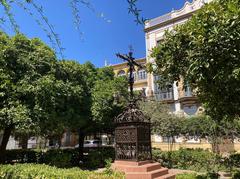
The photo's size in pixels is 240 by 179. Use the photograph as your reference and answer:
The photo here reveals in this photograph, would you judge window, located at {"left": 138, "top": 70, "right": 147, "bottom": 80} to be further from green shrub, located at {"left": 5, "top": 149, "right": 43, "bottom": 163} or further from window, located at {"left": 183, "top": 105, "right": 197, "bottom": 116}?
green shrub, located at {"left": 5, "top": 149, "right": 43, "bottom": 163}

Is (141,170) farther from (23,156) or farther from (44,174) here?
(23,156)

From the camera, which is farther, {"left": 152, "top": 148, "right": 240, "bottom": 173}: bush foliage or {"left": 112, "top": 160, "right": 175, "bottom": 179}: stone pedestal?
{"left": 152, "top": 148, "right": 240, "bottom": 173}: bush foliage

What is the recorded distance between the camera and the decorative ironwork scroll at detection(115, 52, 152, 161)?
11.9m

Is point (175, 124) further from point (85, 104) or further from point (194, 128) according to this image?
point (85, 104)

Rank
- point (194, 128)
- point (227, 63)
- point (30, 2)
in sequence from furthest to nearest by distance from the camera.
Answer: point (194, 128)
point (227, 63)
point (30, 2)

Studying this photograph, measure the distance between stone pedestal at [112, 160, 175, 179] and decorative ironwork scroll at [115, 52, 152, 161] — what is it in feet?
0.96

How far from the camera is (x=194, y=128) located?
22.6 meters

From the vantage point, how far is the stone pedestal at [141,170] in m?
10.6

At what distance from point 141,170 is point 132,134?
6.07ft

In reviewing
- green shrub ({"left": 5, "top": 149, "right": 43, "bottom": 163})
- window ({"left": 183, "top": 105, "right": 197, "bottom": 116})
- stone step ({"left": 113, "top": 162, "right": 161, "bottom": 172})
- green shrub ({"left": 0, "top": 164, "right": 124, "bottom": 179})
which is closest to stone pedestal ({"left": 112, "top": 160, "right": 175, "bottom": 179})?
stone step ({"left": 113, "top": 162, "right": 161, "bottom": 172})

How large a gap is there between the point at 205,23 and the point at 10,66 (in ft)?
38.9

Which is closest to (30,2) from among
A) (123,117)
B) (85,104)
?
(123,117)

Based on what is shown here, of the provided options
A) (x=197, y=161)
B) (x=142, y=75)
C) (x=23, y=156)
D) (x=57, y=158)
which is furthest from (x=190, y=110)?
(x=23, y=156)

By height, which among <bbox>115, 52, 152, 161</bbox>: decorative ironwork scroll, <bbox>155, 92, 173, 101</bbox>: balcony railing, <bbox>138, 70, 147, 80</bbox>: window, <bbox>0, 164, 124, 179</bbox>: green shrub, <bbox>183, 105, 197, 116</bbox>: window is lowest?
<bbox>0, 164, 124, 179</bbox>: green shrub
